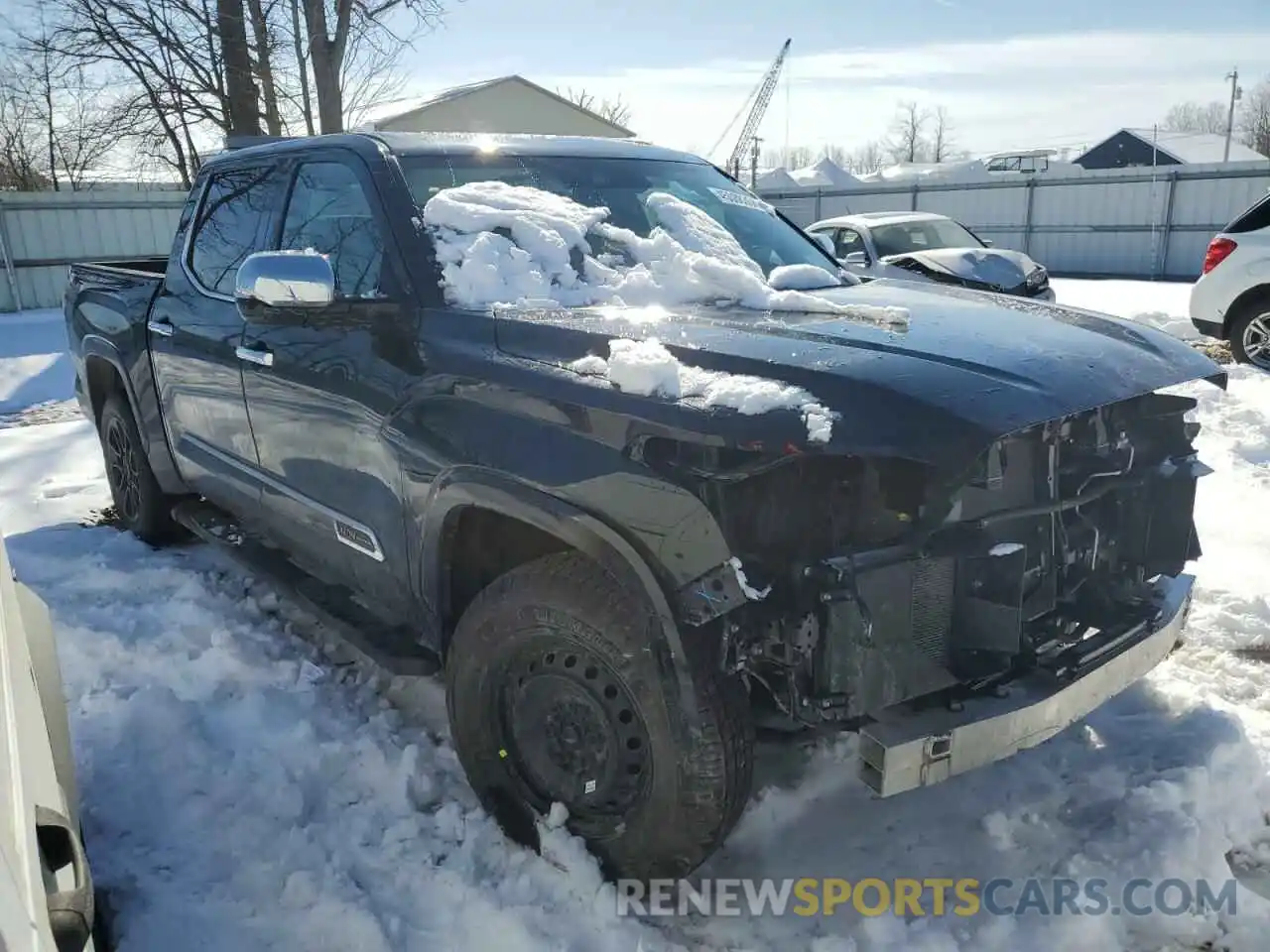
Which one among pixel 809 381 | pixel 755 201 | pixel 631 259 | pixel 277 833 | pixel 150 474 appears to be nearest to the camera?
pixel 809 381

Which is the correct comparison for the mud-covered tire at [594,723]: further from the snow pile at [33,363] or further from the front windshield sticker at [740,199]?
the snow pile at [33,363]

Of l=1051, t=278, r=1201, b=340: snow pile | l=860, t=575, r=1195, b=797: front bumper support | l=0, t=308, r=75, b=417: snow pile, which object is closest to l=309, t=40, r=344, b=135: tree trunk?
l=0, t=308, r=75, b=417: snow pile

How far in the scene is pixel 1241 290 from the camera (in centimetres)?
902

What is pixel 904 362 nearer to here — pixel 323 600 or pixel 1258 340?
pixel 323 600

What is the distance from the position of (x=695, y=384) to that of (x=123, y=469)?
13.7 ft

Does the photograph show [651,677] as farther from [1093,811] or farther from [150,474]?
[150,474]

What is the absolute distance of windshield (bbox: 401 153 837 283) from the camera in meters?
3.29

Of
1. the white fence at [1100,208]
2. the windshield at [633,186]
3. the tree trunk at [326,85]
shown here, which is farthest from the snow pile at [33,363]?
the white fence at [1100,208]

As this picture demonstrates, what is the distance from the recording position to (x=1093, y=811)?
283cm

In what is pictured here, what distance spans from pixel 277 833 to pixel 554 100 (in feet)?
81.2

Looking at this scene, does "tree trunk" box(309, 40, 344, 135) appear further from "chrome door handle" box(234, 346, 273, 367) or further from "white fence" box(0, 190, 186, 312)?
"chrome door handle" box(234, 346, 273, 367)

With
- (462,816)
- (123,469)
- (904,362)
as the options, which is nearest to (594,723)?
(462,816)

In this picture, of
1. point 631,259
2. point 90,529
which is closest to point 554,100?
point 90,529

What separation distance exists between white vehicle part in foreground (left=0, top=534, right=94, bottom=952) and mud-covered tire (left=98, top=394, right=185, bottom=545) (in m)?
2.91
